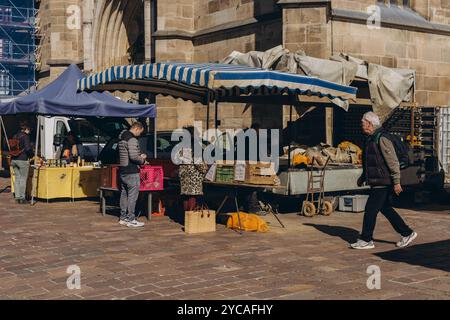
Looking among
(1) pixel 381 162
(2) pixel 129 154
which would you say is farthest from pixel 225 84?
(1) pixel 381 162

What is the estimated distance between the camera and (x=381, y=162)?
320 inches

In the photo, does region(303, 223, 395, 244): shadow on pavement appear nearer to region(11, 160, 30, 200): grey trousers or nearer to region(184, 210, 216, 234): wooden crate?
region(184, 210, 216, 234): wooden crate

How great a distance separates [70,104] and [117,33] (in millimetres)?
15043

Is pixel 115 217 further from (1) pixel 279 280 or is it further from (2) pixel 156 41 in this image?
(2) pixel 156 41

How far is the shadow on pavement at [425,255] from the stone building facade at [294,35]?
7925 mm

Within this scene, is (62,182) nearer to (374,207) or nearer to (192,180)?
(192,180)

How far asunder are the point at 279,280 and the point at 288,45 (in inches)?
411

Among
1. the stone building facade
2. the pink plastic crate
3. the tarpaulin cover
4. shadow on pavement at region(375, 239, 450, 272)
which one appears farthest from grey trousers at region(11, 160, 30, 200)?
shadow on pavement at region(375, 239, 450, 272)

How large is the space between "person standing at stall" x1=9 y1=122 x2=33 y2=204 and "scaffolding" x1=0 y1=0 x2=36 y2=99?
45977 millimetres

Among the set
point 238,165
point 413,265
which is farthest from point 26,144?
point 413,265

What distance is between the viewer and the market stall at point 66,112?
13047 mm

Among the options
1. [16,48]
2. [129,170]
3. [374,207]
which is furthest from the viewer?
[16,48]

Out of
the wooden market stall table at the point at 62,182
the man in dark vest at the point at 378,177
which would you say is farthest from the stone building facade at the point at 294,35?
the man in dark vest at the point at 378,177

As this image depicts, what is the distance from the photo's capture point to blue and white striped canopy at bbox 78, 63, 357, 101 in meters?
9.52
